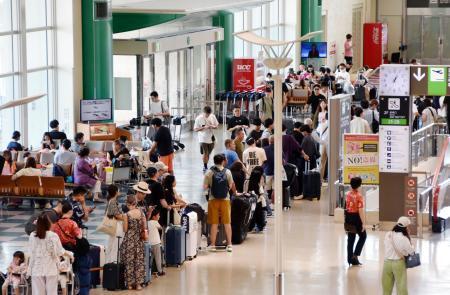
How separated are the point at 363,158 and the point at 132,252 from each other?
682 centimetres

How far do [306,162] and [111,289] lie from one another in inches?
368

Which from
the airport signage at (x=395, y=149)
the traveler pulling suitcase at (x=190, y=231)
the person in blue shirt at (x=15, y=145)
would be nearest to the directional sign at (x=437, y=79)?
the airport signage at (x=395, y=149)

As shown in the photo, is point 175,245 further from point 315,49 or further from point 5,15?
point 315,49

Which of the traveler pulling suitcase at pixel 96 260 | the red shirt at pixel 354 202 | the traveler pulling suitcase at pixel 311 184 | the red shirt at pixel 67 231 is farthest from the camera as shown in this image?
the traveler pulling suitcase at pixel 311 184

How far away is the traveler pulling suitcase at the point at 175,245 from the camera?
18.8 m

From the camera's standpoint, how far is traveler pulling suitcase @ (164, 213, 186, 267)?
18.8 meters

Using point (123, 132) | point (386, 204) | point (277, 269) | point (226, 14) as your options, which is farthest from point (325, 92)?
point (277, 269)

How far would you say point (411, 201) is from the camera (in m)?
21.7

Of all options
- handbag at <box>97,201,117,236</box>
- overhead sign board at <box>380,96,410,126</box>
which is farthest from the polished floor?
overhead sign board at <box>380,96,410,126</box>

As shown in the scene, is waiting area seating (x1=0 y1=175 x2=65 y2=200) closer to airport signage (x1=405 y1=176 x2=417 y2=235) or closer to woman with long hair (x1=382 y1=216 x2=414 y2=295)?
airport signage (x1=405 y1=176 x2=417 y2=235)

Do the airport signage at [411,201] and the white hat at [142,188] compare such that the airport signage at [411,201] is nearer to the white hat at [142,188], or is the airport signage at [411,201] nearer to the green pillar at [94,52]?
the white hat at [142,188]

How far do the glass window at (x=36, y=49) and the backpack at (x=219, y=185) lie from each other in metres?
11.2

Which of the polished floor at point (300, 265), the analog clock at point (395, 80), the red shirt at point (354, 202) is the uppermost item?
the analog clock at point (395, 80)

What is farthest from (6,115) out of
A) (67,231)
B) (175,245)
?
(67,231)
